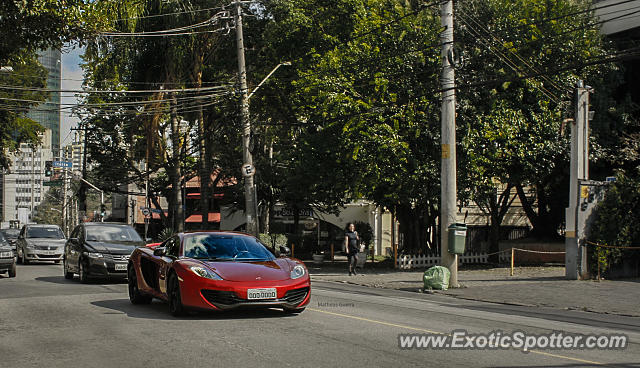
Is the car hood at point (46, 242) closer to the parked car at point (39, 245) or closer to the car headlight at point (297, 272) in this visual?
the parked car at point (39, 245)

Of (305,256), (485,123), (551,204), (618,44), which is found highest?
(618,44)

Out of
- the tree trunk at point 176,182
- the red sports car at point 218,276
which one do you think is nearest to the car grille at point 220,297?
the red sports car at point 218,276

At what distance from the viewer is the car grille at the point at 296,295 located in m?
10.8

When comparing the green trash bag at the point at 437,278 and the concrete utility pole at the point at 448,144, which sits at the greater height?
the concrete utility pole at the point at 448,144

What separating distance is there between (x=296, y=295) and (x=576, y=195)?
12424mm

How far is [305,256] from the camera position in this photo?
39719 millimetres

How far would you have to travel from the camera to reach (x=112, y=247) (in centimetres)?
1870

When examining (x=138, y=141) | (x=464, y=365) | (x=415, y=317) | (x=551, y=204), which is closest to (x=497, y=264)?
(x=551, y=204)

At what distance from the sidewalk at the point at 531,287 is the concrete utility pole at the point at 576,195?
571 mm

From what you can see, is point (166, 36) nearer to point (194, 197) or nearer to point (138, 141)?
point (138, 141)

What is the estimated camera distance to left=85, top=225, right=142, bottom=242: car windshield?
1938cm

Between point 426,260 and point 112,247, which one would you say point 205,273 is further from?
point 426,260

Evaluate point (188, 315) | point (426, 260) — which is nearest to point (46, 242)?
point (426, 260)

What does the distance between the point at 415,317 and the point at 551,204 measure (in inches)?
858
